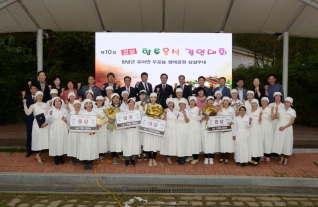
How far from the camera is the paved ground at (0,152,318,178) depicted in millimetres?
7551

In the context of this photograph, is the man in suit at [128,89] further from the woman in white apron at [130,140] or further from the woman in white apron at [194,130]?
the woman in white apron at [194,130]

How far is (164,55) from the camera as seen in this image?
1112 cm

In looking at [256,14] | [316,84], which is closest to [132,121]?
[256,14]

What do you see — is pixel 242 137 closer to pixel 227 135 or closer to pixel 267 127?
pixel 227 135

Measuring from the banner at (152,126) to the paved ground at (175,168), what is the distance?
0.81m

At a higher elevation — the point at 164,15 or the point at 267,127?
the point at 164,15

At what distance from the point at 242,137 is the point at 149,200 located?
2847 mm

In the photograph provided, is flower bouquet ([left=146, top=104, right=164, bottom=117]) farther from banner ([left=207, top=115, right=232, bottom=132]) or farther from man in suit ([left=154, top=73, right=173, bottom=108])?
man in suit ([left=154, top=73, right=173, bottom=108])

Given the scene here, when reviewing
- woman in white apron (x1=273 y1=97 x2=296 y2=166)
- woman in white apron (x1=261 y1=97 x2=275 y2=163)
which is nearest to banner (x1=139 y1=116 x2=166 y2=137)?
woman in white apron (x1=261 y1=97 x2=275 y2=163)

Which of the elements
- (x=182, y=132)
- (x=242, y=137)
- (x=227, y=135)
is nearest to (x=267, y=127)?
(x=242, y=137)

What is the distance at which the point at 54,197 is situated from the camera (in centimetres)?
630

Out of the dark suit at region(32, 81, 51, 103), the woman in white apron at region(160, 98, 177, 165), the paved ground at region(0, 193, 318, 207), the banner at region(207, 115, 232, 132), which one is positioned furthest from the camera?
the dark suit at region(32, 81, 51, 103)

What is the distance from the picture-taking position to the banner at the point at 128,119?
7.71m

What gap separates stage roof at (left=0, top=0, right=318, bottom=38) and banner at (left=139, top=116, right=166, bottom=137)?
4.11 meters
